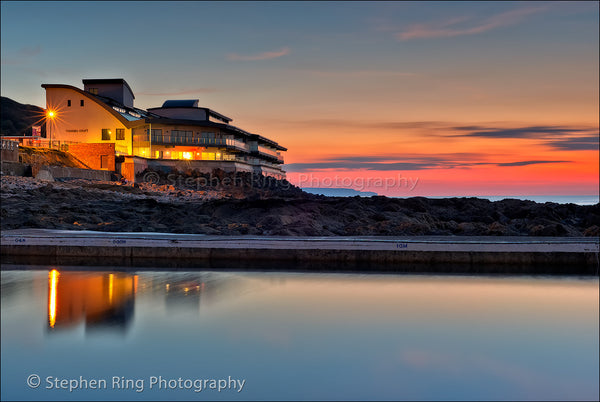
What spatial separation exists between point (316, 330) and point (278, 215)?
711 inches

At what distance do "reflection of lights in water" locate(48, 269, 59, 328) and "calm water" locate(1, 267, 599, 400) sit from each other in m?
0.03

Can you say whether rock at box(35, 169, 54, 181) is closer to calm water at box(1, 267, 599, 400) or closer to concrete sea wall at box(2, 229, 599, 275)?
concrete sea wall at box(2, 229, 599, 275)

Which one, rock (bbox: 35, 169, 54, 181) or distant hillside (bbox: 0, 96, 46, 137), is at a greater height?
distant hillside (bbox: 0, 96, 46, 137)

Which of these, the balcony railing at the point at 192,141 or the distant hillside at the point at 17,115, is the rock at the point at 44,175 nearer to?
the balcony railing at the point at 192,141

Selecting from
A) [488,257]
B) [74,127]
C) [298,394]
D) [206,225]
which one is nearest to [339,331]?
[298,394]

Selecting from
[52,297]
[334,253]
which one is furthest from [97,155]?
[52,297]

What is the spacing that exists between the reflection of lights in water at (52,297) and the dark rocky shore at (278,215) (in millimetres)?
8457

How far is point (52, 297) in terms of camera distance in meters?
11.3

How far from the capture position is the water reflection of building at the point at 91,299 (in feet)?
31.4

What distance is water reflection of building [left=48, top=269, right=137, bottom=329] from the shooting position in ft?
31.4

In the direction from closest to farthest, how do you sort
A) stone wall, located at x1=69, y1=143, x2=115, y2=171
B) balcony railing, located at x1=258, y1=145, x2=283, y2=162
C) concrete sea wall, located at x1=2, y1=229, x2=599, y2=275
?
concrete sea wall, located at x1=2, y1=229, x2=599, y2=275, stone wall, located at x1=69, y1=143, x2=115, y2=171, balcony railing, located at x1=258, y1=145, x2=283, y2=162

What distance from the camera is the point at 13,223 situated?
2231 centimetres

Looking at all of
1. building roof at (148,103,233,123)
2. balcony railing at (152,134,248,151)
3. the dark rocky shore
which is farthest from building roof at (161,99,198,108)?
the dark rocky shore

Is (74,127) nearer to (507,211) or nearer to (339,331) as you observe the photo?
(507,211)
